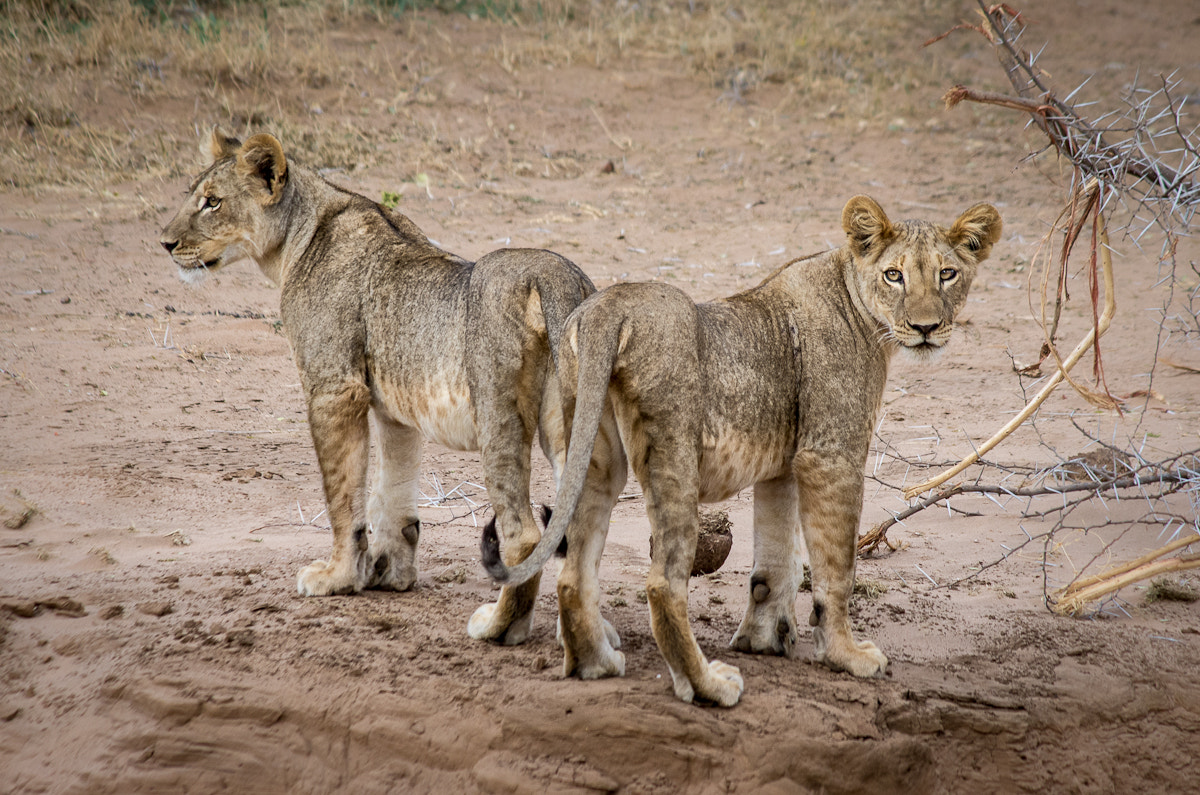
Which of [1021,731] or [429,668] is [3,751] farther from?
[1021,731]

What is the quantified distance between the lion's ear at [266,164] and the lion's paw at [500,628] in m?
2.15

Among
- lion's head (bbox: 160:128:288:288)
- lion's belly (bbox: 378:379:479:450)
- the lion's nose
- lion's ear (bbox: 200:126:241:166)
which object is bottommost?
lion's belly (bbox: 378:379:479:450)

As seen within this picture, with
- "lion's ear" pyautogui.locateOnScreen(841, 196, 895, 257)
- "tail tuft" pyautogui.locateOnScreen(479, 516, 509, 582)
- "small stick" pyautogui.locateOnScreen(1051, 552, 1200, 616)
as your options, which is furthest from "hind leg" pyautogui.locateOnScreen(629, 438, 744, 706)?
"small stick" pyautogui.locateOnScreen(1051, 552, 1200, 616)

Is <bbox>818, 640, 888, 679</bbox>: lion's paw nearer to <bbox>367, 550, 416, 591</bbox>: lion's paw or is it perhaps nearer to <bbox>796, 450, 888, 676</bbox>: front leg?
<bbox>796, 450, 888, 676</bbox>: front leg

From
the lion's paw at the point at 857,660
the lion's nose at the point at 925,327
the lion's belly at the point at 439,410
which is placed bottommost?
the lion's paw at the point at 857,660

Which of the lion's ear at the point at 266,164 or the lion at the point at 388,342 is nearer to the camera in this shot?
the lion at the point at 388,342

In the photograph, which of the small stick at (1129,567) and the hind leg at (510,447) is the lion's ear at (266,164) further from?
the small stick at (1129,567)

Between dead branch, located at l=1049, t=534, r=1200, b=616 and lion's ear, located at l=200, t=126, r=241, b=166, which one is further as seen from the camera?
lion's ear, located at l=200, t=126, r=241, b=166

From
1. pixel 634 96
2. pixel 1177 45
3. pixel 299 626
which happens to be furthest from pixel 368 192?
pixel 1177 45

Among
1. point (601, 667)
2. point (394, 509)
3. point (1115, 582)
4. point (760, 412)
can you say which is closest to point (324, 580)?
point (394, 509)

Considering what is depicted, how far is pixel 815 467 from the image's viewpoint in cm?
389

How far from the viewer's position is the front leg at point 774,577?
4188 mm

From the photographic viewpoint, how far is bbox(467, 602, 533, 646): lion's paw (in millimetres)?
4141

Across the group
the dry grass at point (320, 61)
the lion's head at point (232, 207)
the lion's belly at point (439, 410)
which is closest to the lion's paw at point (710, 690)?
the lion's belly at point (439, 410)
